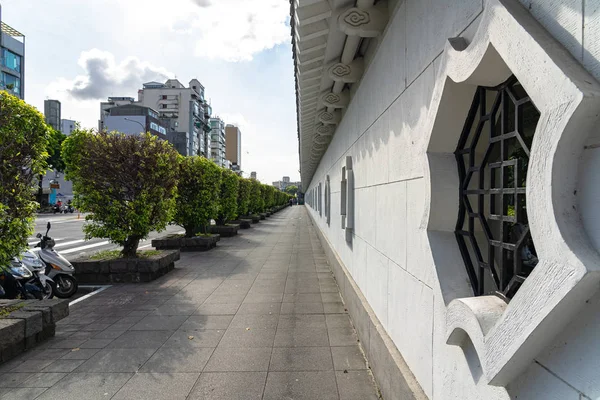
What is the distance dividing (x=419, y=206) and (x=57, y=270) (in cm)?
688

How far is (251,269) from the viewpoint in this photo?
9414 millimetres

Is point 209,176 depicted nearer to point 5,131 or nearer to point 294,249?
point 294,249

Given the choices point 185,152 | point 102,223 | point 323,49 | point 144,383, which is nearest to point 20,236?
point 144,383

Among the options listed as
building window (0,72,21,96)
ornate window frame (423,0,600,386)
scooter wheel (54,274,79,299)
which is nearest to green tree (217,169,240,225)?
scooter wheel (54,274,79,299)

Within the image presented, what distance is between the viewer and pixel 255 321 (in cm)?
531

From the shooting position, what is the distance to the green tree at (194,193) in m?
12.5

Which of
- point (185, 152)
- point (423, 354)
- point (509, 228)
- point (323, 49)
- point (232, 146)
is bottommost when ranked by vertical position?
point (423, 354)

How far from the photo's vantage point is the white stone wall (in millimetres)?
1154

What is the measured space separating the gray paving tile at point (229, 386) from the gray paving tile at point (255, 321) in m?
1.38

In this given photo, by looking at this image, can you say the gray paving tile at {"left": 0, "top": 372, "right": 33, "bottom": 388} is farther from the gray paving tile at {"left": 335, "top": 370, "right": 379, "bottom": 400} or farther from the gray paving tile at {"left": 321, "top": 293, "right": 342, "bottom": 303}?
the gray paving tile at {"left": 321, "top": 293, "right": 342, "bottom": 303}

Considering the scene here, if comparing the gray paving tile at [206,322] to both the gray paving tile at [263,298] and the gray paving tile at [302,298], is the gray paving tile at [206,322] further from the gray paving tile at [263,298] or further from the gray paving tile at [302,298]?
the gray paving tile at [302,298]

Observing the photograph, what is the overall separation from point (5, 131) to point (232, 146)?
459 ft

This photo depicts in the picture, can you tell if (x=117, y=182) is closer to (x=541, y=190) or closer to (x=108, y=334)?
(x=108, y=334)

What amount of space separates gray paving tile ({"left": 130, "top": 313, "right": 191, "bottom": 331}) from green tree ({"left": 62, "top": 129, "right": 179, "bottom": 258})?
3087 millimetres
